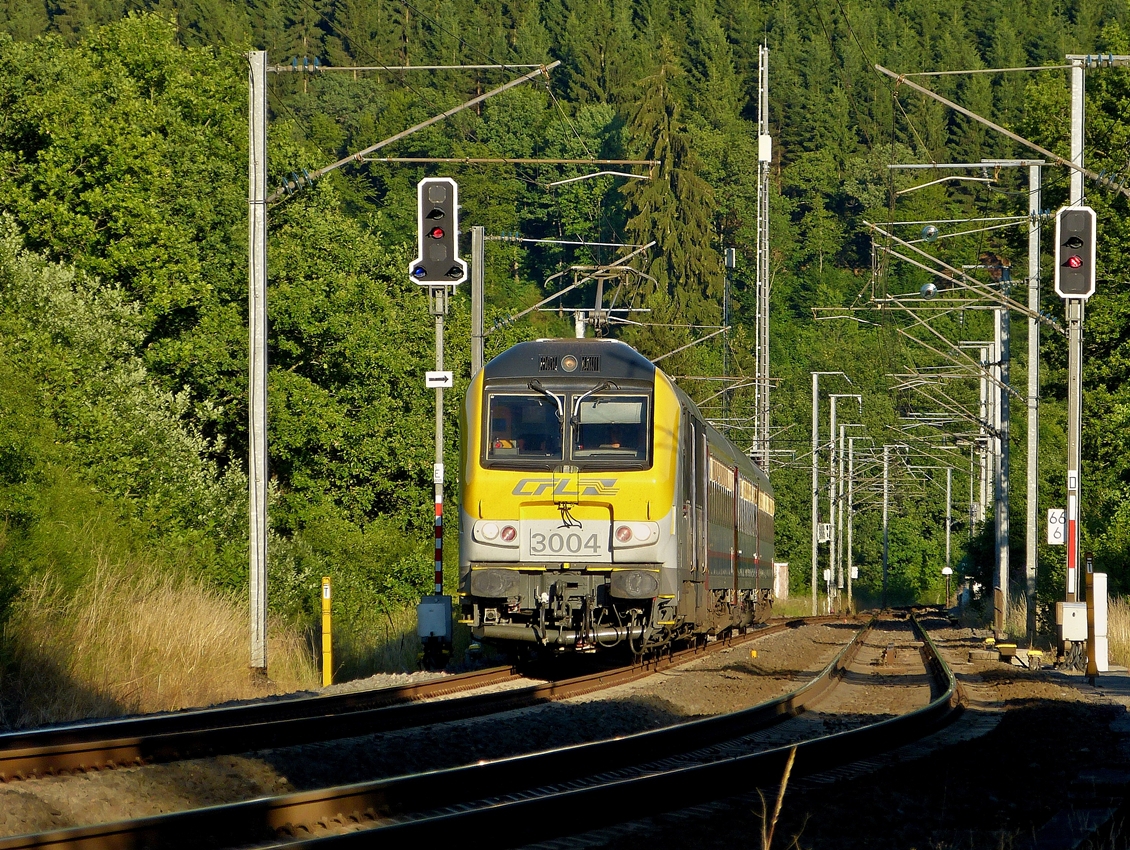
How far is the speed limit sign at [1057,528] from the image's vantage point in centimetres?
2242

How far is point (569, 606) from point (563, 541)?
70 centimetres

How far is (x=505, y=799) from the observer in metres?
9.52

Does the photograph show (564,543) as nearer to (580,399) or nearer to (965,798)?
(580,399)

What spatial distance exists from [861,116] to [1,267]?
319 ft

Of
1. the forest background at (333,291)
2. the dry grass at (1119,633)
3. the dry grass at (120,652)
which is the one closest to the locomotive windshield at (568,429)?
the dry grass at (120,652)

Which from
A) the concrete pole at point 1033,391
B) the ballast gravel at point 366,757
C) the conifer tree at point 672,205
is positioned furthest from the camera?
the conifer tree at point 672,205

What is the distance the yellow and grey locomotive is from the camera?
1688cm

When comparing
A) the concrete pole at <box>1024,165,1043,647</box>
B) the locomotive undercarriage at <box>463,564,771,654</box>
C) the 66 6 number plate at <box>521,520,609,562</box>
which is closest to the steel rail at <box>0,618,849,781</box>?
the locomotive undercarriage at <box>463,564,771,654</box>

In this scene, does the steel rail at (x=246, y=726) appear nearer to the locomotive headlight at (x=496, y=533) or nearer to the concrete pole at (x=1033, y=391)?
the locomotive headlight at (x=496, y=533)

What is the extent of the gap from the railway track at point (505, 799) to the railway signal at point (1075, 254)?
8.85 meters

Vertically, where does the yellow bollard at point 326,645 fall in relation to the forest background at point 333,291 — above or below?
below

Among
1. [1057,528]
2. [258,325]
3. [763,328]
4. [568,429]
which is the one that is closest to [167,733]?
[568,429]

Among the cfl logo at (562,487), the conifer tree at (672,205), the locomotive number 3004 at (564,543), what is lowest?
the locomotive number 3004 at (564,543)

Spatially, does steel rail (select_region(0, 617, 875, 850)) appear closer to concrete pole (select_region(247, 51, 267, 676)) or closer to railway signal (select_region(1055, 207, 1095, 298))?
concrete pole (select_region(247, 51, 267, 676))
